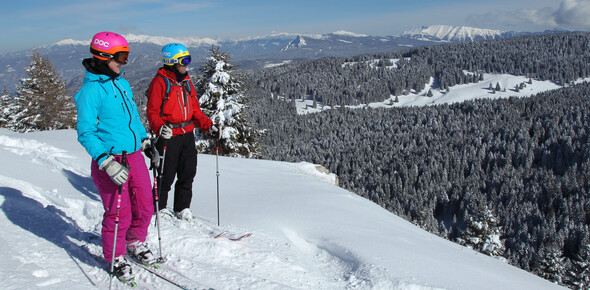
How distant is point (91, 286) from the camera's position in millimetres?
3402

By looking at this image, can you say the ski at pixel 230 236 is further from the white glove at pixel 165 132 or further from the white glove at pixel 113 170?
the white glove at pixel 113 170

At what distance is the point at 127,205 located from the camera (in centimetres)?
381

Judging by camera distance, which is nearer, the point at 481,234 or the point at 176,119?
the point at 176,119

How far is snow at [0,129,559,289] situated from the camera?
149 inches

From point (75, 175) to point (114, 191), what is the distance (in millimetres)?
5283

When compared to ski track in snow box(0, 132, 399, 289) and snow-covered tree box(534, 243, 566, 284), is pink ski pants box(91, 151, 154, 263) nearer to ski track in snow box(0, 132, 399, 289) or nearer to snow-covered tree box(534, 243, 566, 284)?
ski track in snow box(0, 132, 399, 289)

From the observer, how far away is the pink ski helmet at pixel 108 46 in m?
3.45

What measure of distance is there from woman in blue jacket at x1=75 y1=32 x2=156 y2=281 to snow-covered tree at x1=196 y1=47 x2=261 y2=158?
16.0 m

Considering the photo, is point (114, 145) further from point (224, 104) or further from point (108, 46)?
point (224, 104)

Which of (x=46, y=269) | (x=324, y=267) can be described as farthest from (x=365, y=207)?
(x=46, y=269)

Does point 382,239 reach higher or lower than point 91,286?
lower

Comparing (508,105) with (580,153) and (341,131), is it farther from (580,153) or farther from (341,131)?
(341,131)

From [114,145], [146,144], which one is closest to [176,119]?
[146,144]

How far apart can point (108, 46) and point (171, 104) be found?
1.77 metres
